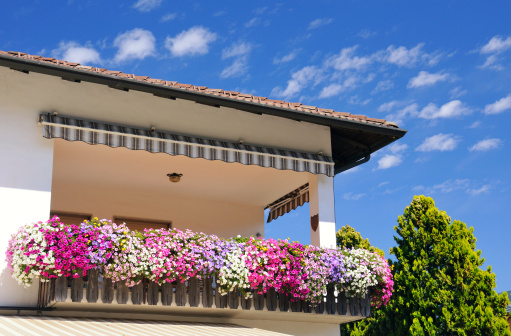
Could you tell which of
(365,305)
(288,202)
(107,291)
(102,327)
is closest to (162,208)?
(288,202)

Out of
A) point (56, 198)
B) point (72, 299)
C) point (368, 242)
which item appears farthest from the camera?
point (368, 242)

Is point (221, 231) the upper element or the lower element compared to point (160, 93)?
lower

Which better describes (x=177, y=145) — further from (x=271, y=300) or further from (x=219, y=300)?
(x=271, y=300)

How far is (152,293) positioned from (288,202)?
22.6 ft

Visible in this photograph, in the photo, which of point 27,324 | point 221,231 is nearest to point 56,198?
point 221,231

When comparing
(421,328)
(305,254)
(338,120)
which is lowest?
(421,328)

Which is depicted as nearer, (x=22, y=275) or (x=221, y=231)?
(x=22, y=275)

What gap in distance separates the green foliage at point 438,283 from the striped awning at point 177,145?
5.40 meters

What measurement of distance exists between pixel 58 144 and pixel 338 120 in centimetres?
592

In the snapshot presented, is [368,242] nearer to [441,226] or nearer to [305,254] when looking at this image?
[441,226]

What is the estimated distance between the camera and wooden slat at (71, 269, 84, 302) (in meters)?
12.9

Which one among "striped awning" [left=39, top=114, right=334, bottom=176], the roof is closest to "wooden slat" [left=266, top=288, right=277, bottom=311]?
"striped awning" [left=39, top=114, right=334, bottom=176]

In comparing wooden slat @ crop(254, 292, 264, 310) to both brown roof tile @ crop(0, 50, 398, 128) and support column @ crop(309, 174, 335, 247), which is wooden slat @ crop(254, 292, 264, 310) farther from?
brown roof tile @ crop(0, 50, 398, 128)

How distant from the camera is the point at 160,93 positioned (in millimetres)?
13883
